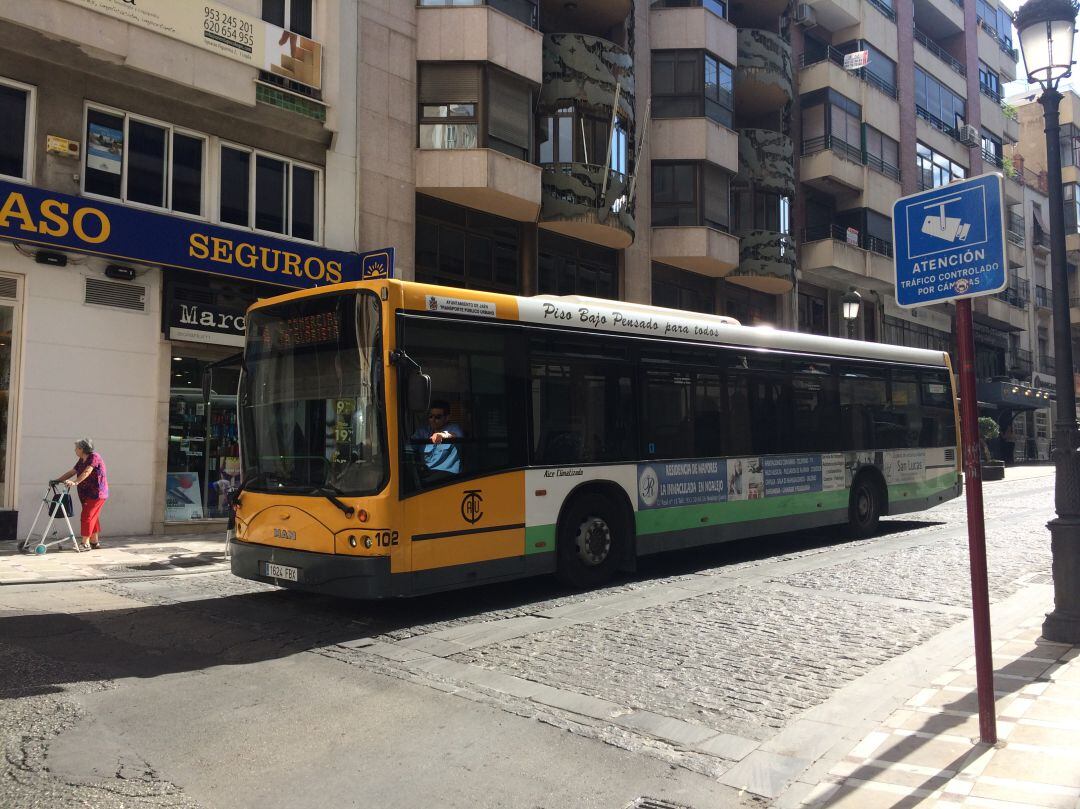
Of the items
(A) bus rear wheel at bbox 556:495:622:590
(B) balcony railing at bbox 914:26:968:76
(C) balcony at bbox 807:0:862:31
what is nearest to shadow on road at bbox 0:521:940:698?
(A) bus rear wheel at bbox 556:495:622:590

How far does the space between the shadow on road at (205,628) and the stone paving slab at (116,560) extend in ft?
3.49

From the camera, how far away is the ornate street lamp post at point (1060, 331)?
6.39 metres

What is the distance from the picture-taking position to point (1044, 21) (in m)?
6.73

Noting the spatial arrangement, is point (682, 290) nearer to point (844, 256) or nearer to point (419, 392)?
point (844, 256)

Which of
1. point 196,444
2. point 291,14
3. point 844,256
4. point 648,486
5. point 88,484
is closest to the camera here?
point 648,486

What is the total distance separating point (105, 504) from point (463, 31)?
466 inches

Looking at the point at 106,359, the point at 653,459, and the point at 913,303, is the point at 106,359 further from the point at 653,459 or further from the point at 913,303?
the point at 913,303

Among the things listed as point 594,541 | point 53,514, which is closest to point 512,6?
point 53,514

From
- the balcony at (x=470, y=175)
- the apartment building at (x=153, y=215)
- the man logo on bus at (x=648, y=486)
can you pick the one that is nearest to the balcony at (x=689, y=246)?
the balcony at (x=470, y=175)

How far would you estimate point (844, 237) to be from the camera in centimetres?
3181

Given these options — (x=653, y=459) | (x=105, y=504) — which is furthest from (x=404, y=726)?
(x=105, y=504)

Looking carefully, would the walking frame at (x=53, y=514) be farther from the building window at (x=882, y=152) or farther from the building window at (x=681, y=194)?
the building window at (x=882, y=152)

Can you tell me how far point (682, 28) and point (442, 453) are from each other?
20784mm

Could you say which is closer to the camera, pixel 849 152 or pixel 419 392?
pixel 419 392
